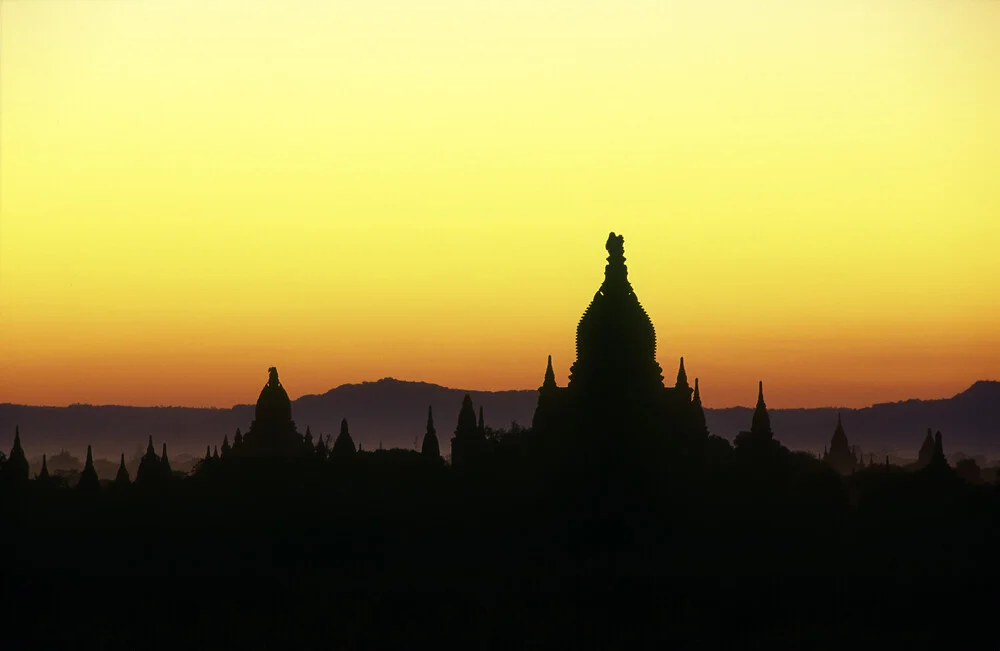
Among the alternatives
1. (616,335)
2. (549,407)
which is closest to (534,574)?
(616,335)

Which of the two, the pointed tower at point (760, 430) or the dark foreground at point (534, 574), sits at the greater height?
the pointed tower at point (760, 430)

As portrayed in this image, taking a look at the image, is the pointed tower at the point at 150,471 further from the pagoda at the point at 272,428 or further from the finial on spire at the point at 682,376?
the finial on spire at the point at 682,376

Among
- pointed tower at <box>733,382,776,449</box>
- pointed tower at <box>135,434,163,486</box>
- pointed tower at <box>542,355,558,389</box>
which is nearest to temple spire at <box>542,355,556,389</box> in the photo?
pointed tower at <box>542,355,558,389</box>

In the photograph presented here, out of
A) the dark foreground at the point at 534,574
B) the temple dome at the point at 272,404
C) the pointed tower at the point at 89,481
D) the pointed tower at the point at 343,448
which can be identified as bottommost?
the dark foreground at the point at 534,574

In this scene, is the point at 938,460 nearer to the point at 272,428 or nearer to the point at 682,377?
the point at 682,377

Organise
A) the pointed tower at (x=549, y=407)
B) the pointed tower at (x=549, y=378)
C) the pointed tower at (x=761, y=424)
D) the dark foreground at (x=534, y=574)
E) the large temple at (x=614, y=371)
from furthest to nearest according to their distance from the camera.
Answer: the pointed tower at (x=761, y=424) → the pointed tower at (x=549, y=378) → the pointed tower at (x=549, y=407) → the large temple at (x=614, y=371) → the dark foreground at (x=534, y=574)

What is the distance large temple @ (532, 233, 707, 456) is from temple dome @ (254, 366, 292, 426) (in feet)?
257

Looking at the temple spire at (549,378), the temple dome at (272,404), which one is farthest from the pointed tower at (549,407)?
the temple dome at (272,404)

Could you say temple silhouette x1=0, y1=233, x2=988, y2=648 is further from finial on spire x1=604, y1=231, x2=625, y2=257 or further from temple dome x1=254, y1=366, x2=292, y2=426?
temple dome x1=254, y1=366, x2=292, y2=426

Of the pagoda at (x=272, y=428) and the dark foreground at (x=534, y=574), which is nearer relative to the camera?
the dark foreground at (x=534, y=574)

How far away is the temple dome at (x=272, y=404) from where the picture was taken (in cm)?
16425

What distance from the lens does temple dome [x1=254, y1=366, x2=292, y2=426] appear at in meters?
164

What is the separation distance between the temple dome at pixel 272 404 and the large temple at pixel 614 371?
78.2m

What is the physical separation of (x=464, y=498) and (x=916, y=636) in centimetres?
4518
